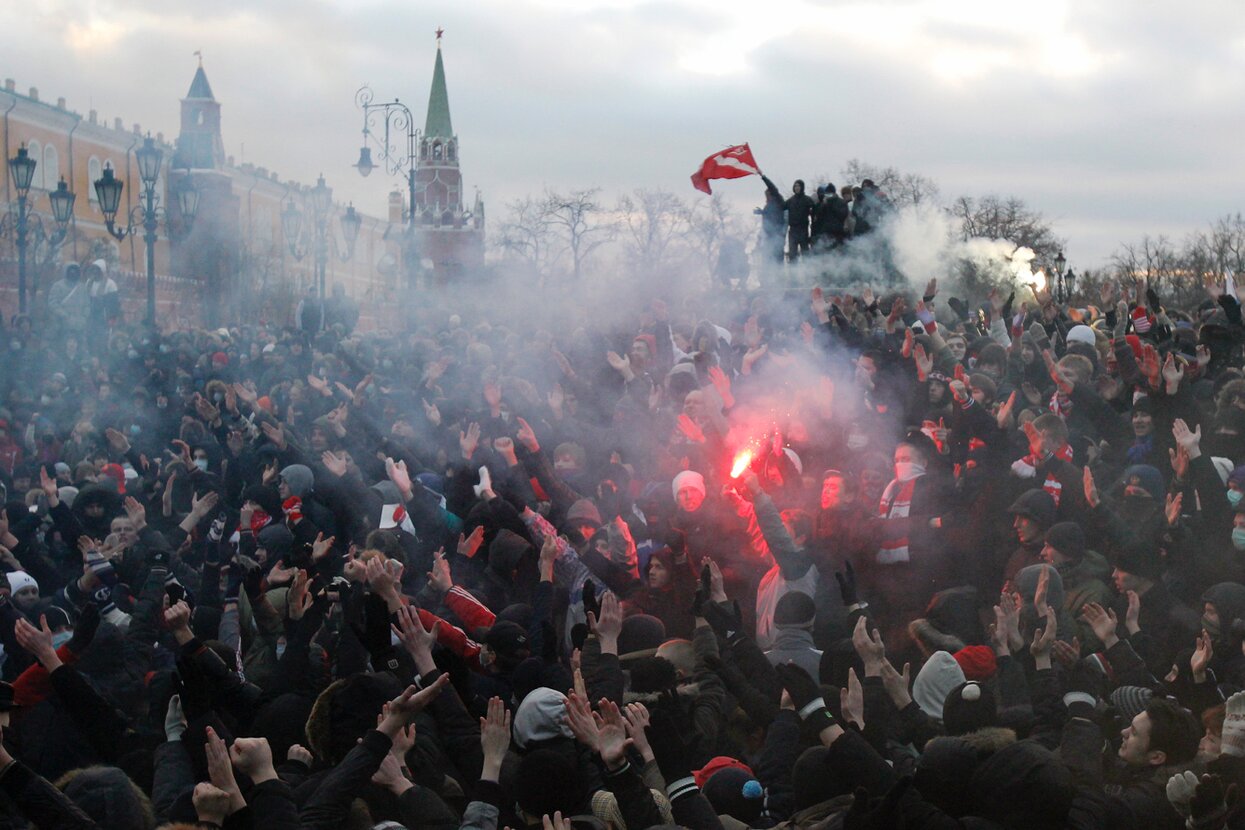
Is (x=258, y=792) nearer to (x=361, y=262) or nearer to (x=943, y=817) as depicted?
(x=943, y=817)

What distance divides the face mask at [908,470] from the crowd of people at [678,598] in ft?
0.19

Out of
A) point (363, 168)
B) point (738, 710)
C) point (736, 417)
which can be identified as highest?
point (363, 168)

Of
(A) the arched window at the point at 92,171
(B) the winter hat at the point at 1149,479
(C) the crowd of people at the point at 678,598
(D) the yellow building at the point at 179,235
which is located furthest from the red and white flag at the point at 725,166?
(A) the arched window at the point at 92,171

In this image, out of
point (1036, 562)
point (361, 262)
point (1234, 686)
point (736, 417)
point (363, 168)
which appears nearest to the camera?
point (1234, 686)

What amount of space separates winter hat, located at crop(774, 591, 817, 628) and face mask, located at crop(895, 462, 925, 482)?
6.42 feet

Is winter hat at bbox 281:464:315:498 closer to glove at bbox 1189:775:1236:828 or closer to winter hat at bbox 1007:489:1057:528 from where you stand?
winter hat at bbox 1007:489:1057:528

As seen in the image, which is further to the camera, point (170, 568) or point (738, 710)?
point (170, 568)

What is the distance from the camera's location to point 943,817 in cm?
405

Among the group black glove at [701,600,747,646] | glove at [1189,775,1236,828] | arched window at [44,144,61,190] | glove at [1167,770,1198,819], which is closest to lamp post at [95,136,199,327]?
black glove at [701,600,747,646]

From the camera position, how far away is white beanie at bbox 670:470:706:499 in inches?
314

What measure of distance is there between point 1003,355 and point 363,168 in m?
18.5

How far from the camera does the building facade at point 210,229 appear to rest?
38844 millimetres

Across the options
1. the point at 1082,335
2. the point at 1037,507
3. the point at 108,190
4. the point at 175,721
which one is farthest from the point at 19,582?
the point at 108,190

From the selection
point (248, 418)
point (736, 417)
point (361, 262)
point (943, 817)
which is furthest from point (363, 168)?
point (361, 262)
